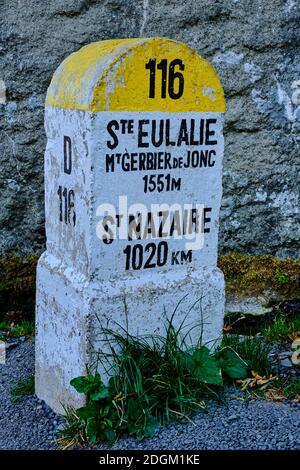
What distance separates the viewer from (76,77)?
4102 mm

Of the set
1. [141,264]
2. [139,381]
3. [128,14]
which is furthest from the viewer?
[128,14]

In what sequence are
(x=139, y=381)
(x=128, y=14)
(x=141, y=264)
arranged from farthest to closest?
1. (x=128, y=14)
2. (x=141, y=264)
3. (x=139, y=381)

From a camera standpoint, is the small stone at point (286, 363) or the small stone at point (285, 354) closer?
the small stone at point (286, 363)

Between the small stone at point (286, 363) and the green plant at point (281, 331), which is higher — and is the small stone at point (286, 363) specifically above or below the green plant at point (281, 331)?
above

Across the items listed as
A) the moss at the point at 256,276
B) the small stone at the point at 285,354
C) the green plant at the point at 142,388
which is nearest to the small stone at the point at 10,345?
the moss at the point at 256,276

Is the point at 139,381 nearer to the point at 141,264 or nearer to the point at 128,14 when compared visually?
the point at 141,264

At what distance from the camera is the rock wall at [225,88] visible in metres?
5.48

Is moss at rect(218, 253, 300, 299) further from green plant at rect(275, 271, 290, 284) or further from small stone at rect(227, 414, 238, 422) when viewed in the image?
small stone at rect(227, 414, 238, 422)

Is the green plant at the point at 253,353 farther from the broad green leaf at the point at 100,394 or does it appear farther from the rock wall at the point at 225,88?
the rock wall at the point at 225,88

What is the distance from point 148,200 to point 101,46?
83 cm

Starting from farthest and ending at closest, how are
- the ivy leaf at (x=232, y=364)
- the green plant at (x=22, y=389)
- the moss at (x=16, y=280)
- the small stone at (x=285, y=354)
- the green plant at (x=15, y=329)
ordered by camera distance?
1. the moss at (x=16, y=280)
2. the green plant at (x=15, y=329)
3. the small stone at (x=285, y=354)
4. the green plant at (x=22, y=389)
5. the ivy leaf at (x=232, y=364)

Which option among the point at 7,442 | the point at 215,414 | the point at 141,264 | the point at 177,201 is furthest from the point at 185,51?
the point at 7,442

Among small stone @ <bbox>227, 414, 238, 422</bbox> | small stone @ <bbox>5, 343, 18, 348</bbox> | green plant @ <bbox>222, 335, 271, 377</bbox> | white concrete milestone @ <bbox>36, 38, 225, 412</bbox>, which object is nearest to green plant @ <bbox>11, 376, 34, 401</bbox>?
white concrete milestone @ <bbox>36, 38, 225, 412</bbox>

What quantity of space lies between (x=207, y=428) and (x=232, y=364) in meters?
0.55
